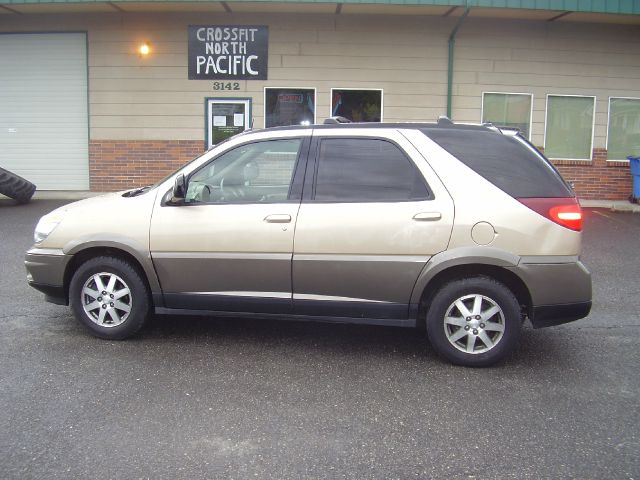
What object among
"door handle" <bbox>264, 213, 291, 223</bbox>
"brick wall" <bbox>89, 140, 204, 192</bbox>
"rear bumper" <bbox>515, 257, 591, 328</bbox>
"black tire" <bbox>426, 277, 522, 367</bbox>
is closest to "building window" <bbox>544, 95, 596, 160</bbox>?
"brick wall" <bbox>89, 140, 204, 192</bbox>

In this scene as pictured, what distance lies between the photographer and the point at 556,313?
439 centimetres

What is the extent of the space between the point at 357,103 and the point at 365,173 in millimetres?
8668

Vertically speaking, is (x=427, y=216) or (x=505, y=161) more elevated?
(x=505, y=161)

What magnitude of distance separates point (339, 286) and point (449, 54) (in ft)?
31.6

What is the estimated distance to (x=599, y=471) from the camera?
3.11m

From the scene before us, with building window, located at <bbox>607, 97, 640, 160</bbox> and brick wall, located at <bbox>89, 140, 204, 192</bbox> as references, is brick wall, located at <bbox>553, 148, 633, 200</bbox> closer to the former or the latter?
building window, located at <bbox>607, 97, 640, 160</bbox>

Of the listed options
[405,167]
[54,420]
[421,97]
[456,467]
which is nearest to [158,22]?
Result: [421,97]

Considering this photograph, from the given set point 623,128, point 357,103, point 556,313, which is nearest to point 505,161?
point 556,313

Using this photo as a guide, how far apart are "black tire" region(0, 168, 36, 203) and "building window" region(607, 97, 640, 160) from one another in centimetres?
1256

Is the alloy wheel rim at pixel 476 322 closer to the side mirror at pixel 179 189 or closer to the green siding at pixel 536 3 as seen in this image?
the side mirror at pixel 179 189

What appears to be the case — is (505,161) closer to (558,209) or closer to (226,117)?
(558,209)

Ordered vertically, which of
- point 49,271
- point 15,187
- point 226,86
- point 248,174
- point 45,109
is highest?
point 226,86

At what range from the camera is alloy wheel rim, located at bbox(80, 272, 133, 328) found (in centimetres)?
488

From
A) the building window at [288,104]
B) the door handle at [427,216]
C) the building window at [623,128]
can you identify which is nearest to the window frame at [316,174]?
the door handle at [427,216]
